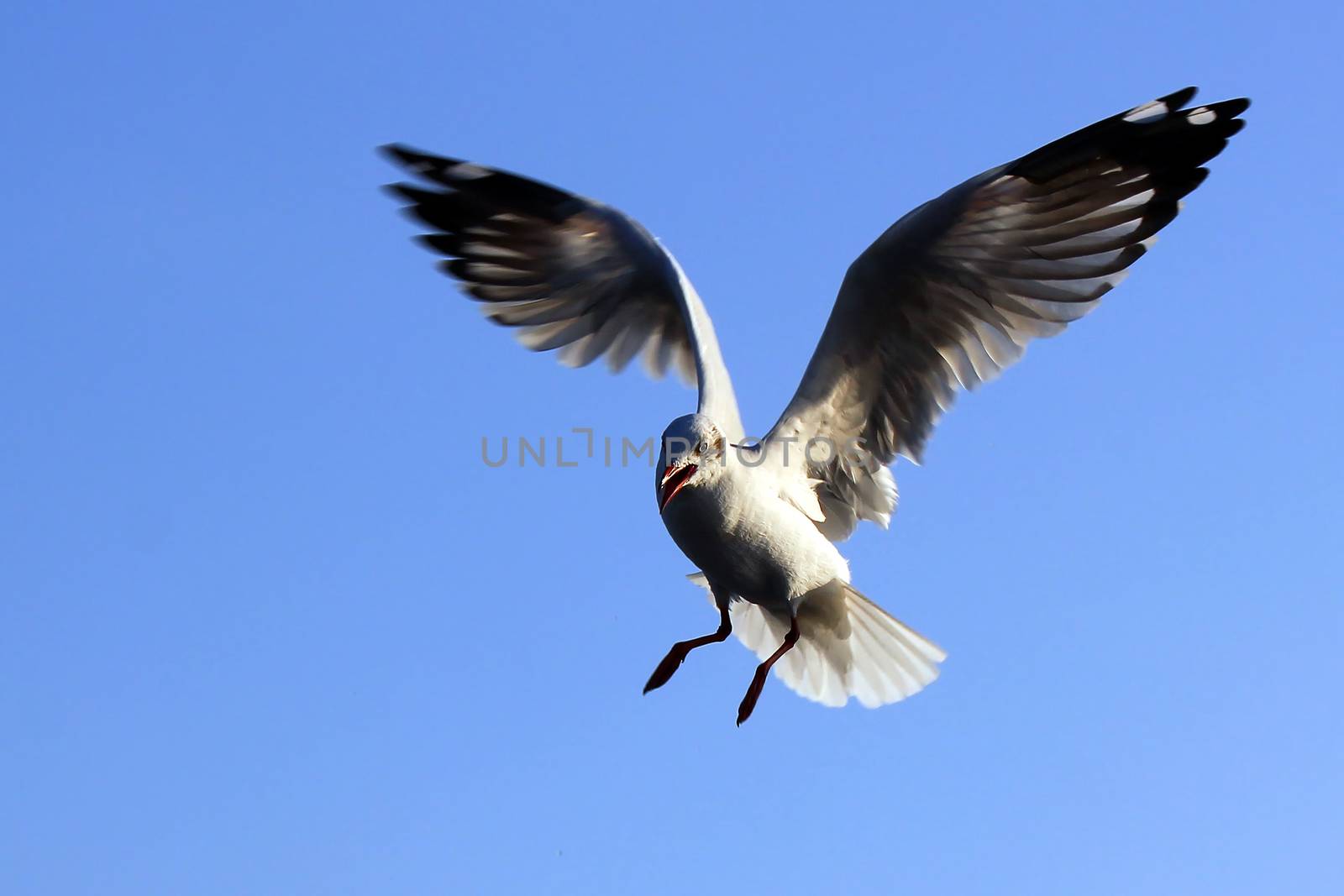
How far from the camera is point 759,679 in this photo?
6.88 metres

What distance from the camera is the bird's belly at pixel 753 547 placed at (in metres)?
6.47

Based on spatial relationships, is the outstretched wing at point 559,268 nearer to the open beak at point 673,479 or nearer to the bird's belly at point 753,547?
the bird's belly at point 753,547

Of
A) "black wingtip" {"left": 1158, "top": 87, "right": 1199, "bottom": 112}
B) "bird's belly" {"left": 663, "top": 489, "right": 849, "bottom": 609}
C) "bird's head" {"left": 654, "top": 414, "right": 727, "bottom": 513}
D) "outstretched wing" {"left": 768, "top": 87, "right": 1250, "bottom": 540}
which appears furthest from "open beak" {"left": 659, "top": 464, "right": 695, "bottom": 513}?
"black wingtip" {"left": 1158, "top": 87, "right": 1199, "bottom": 112}

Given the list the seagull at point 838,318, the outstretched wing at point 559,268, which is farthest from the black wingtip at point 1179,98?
the outstretched wing at point 559,268

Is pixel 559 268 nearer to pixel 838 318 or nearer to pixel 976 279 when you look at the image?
pixel 838 318

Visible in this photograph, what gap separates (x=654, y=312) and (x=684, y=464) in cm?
210

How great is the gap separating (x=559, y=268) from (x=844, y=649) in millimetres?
2476

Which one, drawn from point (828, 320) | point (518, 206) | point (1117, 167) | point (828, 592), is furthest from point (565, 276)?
point (1117, 167)

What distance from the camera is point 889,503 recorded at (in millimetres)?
7531

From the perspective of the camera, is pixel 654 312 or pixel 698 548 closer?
pixel 698 548

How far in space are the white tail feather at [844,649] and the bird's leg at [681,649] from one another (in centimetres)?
25

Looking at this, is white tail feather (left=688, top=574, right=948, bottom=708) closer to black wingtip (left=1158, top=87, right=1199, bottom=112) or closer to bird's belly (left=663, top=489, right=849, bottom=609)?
bird's belly (left=663, top=489, right=849, bottom=609)

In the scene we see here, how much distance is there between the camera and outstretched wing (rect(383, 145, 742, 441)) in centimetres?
761

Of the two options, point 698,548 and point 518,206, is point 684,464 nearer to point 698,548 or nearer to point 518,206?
point 698,548
